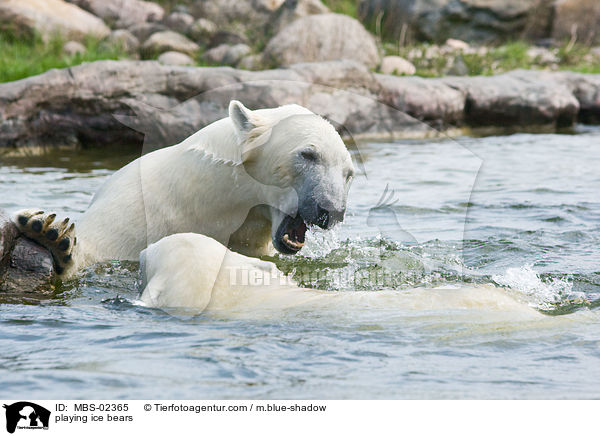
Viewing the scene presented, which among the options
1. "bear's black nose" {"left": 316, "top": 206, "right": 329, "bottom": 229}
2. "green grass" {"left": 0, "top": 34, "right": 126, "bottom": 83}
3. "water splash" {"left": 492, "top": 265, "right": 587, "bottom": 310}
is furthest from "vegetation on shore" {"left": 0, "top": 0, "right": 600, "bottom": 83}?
"water splash" {"left": 492, "top": 265, "right": 587, "bottom": 310}

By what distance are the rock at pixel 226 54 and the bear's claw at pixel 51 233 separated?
363 inches

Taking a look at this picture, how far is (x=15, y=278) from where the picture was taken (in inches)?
172

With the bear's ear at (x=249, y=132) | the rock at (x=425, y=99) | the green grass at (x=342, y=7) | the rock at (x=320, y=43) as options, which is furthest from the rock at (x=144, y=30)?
the bear's ear at (x=249, y=132)

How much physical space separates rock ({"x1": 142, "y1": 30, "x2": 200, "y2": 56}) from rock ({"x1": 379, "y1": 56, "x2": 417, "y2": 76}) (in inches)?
131

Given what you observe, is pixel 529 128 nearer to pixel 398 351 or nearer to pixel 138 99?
pixel 138 99

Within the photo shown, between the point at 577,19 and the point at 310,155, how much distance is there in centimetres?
1665

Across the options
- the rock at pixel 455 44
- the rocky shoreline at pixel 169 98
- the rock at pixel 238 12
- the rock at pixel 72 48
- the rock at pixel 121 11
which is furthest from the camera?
the rock at pixel 455 44

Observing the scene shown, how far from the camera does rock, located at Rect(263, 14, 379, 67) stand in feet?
43.7

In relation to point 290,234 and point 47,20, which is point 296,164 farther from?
point 47,20

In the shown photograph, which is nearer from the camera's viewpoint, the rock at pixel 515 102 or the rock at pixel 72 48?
the rock at pixel 515 102

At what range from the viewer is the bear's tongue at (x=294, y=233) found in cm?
433

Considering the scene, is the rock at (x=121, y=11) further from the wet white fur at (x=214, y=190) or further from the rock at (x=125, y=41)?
the wet white fur at (x=214, y=190)
